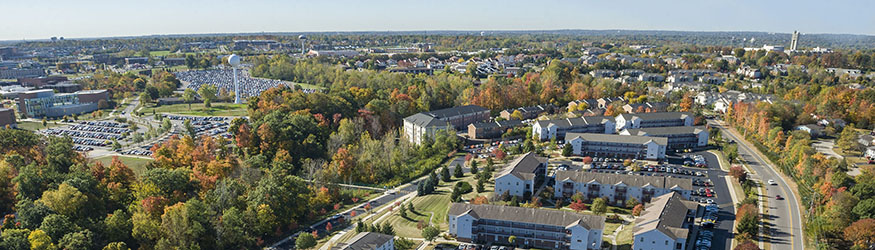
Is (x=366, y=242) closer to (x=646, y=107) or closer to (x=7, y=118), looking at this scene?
(x=646, y=107)

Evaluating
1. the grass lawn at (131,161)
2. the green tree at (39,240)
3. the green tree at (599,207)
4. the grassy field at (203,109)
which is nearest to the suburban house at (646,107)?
the green tree at (599,207)

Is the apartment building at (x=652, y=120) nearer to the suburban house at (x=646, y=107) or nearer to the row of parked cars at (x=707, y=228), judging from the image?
the suburban house at (x=646, y=107)

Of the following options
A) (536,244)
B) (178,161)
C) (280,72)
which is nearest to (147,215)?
(178,161)

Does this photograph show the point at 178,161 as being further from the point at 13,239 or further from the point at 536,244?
the point at 536,244

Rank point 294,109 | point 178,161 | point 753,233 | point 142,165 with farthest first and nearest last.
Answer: point 294,109
point 142,165
point 178,161
point 753,233

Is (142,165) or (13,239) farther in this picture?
(142,165)
